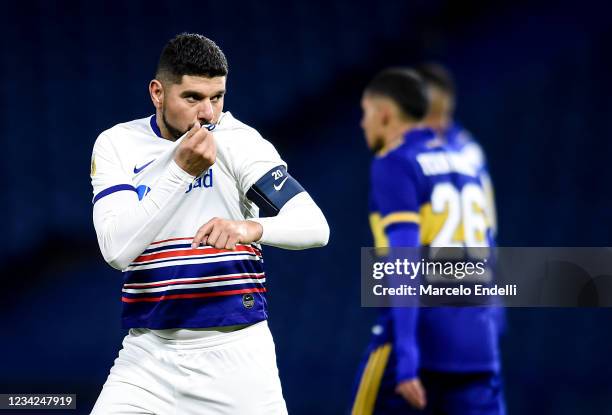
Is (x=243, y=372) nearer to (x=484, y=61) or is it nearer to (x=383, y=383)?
(x=383, y=383)

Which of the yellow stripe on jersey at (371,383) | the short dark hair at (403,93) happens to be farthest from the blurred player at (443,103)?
the yellow stripe on jersey at (371,383)

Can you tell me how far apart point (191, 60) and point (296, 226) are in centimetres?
65

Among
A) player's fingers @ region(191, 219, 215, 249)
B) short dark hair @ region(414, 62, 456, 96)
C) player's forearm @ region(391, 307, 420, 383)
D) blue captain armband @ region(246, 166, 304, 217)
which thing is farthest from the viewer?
short dark hair @ region(414, 62, 456, 96)

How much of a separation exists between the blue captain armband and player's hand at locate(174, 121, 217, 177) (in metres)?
0.23

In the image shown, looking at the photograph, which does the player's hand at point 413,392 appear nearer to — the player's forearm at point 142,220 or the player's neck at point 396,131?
the player's neck at point 396,131

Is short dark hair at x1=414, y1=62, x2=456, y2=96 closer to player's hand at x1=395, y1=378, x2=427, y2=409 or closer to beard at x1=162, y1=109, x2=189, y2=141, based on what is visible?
player's hand at x1=395, y1=378, x2=427, y2=409

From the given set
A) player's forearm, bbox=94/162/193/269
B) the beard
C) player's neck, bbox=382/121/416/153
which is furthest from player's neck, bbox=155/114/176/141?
player's neck, bbox=382/121/416/153

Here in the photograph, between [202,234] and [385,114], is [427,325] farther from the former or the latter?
[202,234]

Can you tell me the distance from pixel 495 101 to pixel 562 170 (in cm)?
82

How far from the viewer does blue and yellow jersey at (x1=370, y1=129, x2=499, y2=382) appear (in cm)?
432

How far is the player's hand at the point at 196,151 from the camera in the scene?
282 centimetres

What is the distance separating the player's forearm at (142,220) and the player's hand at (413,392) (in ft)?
5.79

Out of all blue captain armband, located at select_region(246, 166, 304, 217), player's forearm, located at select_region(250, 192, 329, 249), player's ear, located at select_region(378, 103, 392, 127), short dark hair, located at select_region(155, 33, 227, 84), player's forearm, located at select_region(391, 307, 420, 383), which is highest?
player's ear, located at select_region(378, 103, 392, 127)

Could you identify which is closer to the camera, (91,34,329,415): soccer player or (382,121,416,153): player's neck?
(91,34,329,415): soccer player
